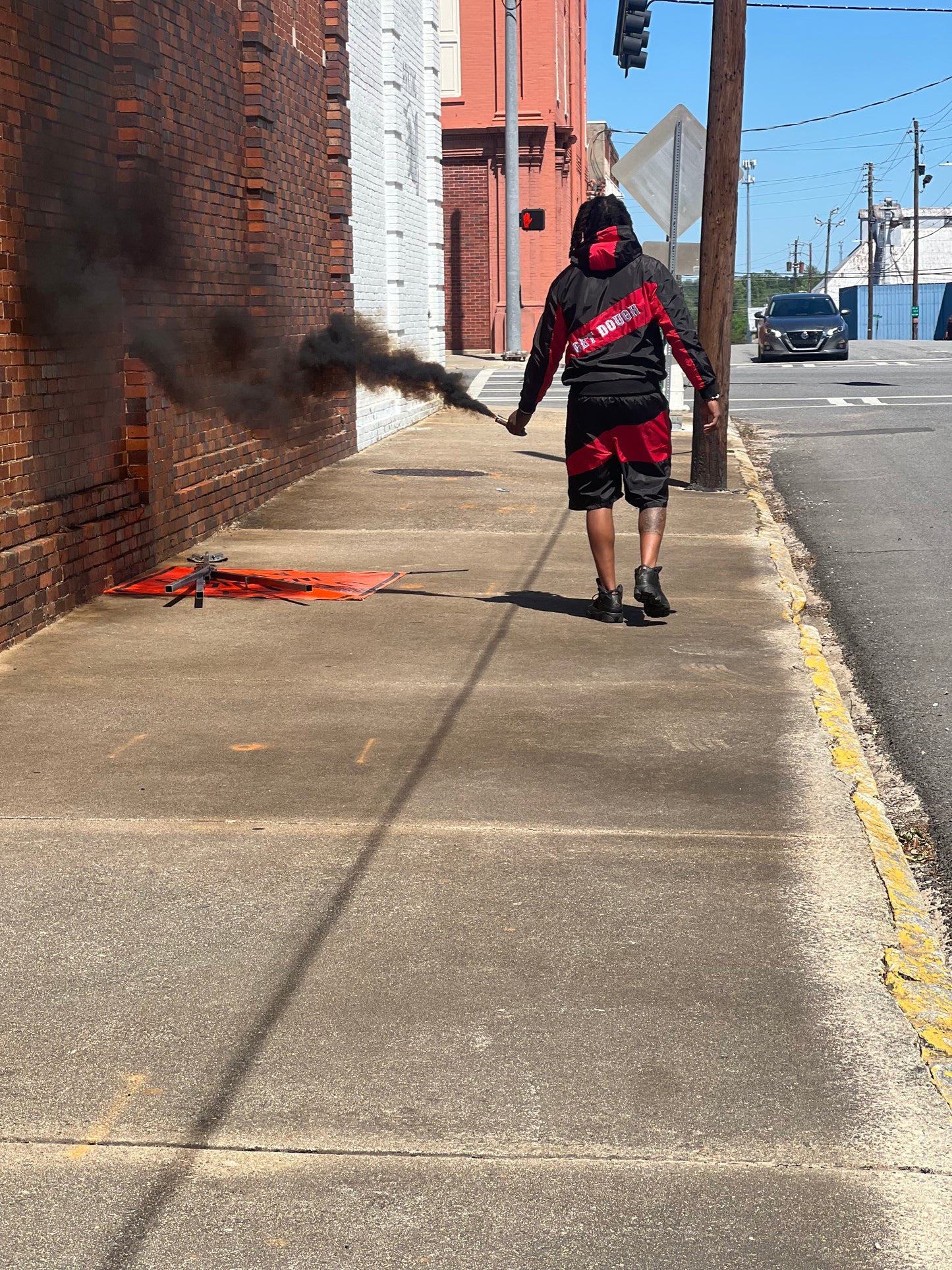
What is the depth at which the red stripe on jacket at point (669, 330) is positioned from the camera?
7.38 metres

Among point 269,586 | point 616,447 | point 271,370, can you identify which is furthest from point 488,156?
point 616,447

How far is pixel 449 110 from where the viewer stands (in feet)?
114

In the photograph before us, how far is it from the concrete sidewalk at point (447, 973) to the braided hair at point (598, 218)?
207 centimetres

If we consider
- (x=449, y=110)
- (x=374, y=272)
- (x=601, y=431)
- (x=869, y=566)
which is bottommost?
(x=869, y=566)

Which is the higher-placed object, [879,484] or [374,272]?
[374,272]

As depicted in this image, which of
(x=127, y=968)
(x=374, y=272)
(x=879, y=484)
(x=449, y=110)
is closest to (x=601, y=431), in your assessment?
(x=127, y=968)

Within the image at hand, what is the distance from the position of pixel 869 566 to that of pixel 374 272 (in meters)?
8.12

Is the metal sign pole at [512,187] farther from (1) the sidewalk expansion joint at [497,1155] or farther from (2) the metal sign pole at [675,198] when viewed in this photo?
(1) the sidewalk expansion joint at [497,1155]

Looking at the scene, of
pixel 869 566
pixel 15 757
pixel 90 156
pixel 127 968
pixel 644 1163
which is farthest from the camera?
pixel 869 566

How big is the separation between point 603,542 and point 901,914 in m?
3.71

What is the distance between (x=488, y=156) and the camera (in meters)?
35.1

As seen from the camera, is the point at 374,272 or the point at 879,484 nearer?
the point at 879,484

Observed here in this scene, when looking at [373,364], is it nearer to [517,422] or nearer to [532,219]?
[517,422]

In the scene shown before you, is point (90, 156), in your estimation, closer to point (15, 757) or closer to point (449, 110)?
point (15, 757)
